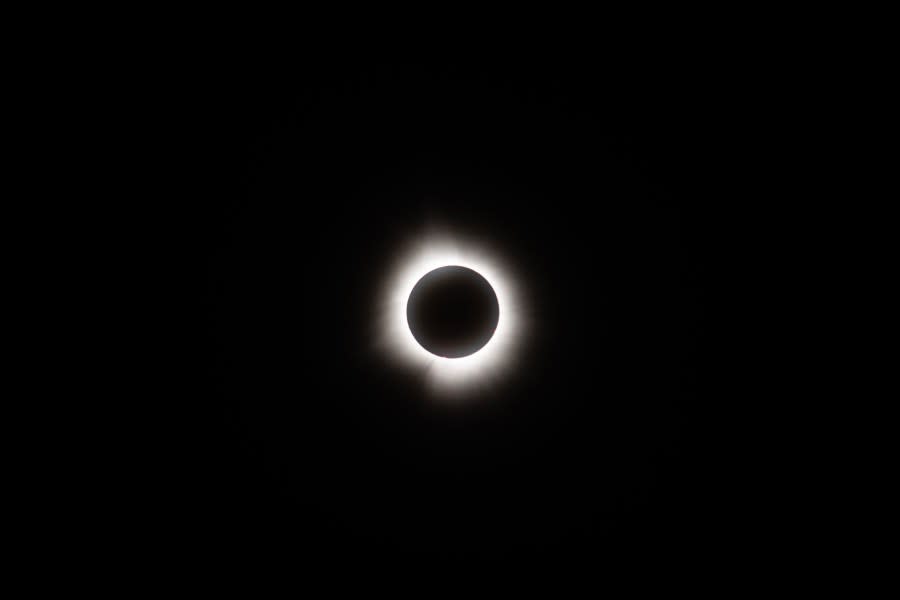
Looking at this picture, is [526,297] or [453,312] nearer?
[453,312]

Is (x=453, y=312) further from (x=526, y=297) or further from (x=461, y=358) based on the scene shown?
(x=526, y=297)

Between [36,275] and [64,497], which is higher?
[36,275]

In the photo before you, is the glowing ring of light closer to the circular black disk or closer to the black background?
the black background

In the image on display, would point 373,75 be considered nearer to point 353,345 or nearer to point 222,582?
point 353,345

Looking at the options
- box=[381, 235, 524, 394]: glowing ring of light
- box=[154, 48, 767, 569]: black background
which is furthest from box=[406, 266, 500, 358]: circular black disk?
box=[154, 48, 767, 569]: black background

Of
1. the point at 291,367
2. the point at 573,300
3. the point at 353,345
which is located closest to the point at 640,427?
Result: the point at 573,300

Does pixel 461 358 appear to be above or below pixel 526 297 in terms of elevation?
below

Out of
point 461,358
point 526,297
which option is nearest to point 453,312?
point 461,358

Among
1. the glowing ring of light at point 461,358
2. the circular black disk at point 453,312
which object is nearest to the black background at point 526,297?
the glowing ring of light at point 461,358
